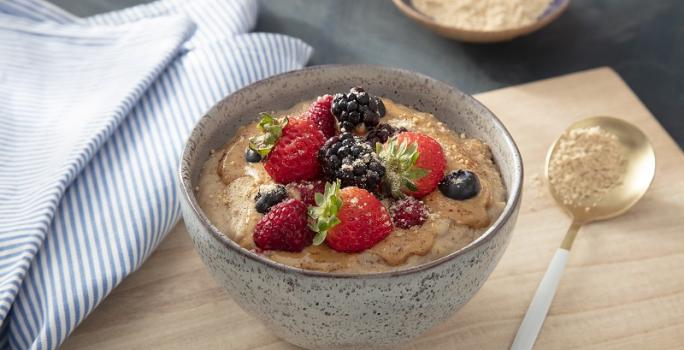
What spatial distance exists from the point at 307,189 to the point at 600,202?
0.92 metres

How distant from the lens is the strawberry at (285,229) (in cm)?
151

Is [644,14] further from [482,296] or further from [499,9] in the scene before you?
[482,296]

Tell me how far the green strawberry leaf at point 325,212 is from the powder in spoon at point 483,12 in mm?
1483

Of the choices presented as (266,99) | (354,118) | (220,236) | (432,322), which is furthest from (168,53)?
(432,322)

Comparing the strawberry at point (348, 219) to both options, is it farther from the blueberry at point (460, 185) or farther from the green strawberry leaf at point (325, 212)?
the blueberry at point (460, 185)

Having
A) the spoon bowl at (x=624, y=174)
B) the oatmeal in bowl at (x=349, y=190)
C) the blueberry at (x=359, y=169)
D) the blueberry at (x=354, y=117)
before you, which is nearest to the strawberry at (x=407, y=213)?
the oatmeal in bowl at (x=349, y=190)

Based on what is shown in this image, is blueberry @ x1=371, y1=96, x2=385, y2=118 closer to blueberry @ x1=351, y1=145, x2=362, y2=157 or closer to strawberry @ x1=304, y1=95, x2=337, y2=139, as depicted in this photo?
strawberry @ x1=304, y1=95, x2=337, y2=139


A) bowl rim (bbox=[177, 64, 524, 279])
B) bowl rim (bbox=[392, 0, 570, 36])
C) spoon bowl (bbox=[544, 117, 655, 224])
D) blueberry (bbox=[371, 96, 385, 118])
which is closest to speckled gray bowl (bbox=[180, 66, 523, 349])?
bowl rim (bbox=[177, 64, 524, 279])

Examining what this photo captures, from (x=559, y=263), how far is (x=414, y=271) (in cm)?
65

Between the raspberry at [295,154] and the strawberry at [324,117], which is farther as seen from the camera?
the strawberry at [324,117]

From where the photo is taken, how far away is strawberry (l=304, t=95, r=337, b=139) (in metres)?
1.76

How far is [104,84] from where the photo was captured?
8.05 ft

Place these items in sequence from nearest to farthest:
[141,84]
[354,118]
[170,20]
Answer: [354,118], [141,84], [170,20]

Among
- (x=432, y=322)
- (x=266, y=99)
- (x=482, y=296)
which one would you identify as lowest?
(x=482, y=296)
